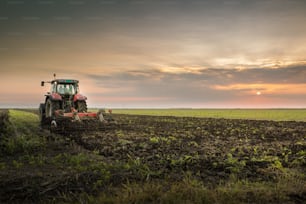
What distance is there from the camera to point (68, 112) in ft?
70.4

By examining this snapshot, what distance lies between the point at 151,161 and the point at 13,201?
3.94 m

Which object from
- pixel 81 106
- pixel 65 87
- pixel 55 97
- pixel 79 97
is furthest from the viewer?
pixel 65 87

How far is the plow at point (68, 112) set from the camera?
18609 millimetres

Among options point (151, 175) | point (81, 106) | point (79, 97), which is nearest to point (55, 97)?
point (79, 97)

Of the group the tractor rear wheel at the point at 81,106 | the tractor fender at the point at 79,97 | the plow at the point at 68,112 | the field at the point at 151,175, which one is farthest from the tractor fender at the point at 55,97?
the field at the point at 151,175

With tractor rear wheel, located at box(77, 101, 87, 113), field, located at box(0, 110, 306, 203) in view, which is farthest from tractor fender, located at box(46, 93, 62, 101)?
field, located at box(0, 110, 306, 203)

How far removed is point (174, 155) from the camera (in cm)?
953

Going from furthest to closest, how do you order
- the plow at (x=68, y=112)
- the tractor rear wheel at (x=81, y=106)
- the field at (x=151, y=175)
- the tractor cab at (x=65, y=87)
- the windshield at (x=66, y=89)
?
the windshield at (x=66, y=89) → the tractor cab at (x=65, y=87) → the tractor rear wheel at (x=81, y=106) → the plow at (x=68, y=112) → the field at (x=151, y=175)

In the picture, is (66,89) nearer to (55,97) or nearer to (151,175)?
(55,97)

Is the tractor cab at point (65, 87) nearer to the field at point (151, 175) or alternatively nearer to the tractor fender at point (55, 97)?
the tractor fender at point (55, 97)

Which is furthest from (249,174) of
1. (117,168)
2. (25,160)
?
(25,160)

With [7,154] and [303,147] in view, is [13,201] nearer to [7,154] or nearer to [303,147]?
[7,154]

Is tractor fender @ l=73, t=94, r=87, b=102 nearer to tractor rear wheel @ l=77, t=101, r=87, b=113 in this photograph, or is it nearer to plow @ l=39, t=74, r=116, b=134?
plow @ l=39, t=74, r=116, b=134

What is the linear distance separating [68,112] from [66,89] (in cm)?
185
